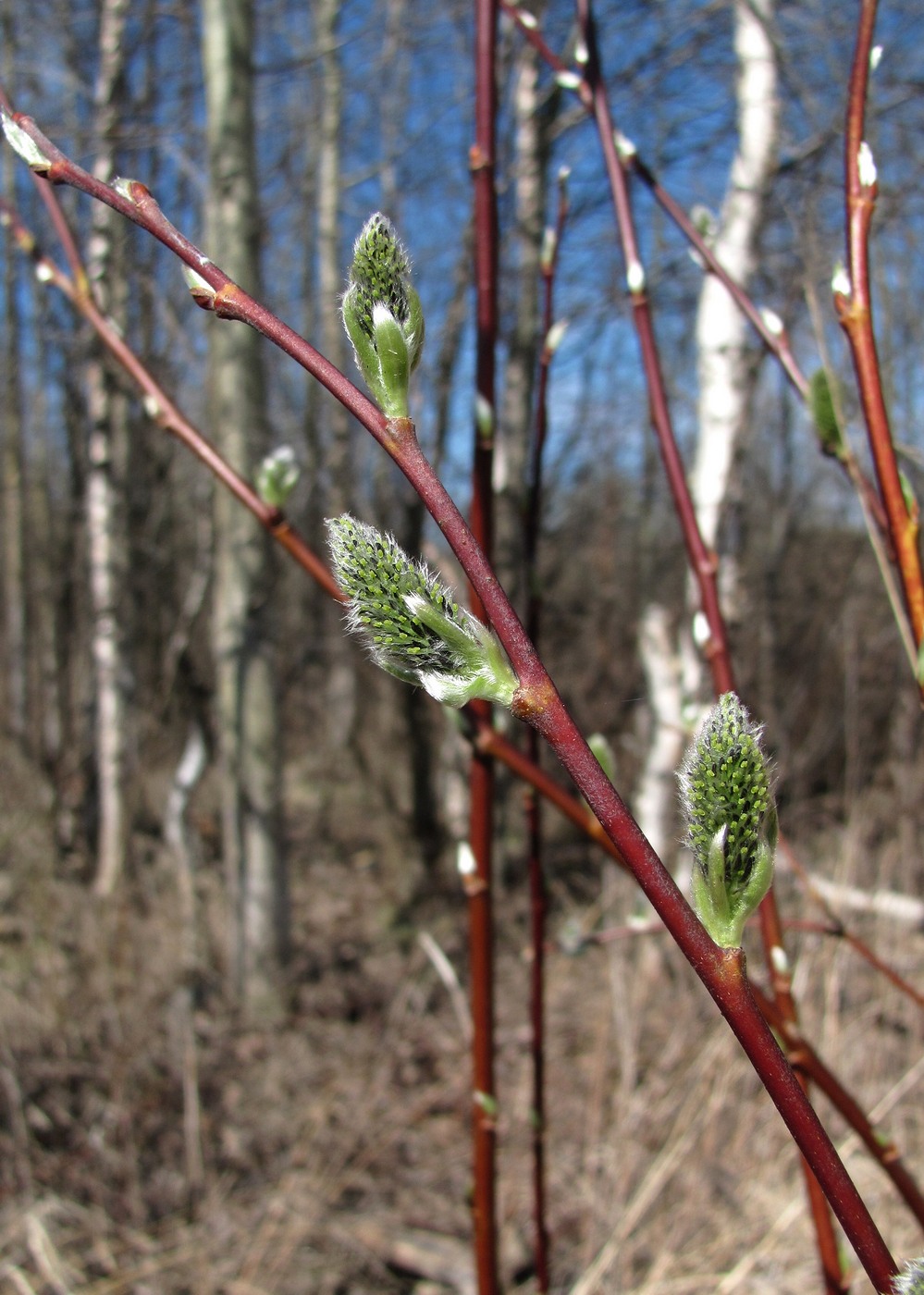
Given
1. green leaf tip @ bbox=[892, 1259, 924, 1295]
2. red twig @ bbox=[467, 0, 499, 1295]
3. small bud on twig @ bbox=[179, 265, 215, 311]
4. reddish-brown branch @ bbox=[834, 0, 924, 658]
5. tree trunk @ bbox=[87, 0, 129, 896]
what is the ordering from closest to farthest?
green leaf tip @ bbox=[892, 1259, 924, 1295], small bud on twig @ bbox=[179, 265, 215, 311], reddish-brown branch @ bbox=[834, 0, 924, 658], red twig @ bbox=[467, 0, 499, 1295], tree trunk @ bbox=[87, 0, 129, 896]

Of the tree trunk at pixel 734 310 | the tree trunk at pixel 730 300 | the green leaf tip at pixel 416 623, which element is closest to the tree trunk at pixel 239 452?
Answer: the tree trunk at pixel 734 310

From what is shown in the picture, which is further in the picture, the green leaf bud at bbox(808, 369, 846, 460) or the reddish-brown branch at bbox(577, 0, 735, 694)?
the reddish-brown branch at bbox(577, 0, 735, 694)

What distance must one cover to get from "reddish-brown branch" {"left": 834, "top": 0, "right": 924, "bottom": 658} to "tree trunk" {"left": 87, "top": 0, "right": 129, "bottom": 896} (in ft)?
14.9

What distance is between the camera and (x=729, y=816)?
44 cm

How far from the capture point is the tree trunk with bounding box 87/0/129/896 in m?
4.93

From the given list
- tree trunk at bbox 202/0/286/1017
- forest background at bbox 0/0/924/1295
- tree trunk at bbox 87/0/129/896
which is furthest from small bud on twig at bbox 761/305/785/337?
tree trunk at bbox 87/0/129/896

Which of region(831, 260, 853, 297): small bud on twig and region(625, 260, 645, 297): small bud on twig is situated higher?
region(625, 260, 645, 297): small bud on twig

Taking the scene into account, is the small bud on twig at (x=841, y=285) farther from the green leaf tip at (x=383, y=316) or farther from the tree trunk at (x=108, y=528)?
the tree trunk at (x=108, y=528)

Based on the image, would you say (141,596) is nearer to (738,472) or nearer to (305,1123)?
(305,1123)

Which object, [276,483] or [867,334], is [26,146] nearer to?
[276,483]

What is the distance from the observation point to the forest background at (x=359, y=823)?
292 cm

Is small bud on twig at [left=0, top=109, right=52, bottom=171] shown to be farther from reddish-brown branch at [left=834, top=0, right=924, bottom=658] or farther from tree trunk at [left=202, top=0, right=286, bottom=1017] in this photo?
tree trunk at [left=202, top=0, right=286, bottom=1017]

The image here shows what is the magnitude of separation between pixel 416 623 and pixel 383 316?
152 millimetres

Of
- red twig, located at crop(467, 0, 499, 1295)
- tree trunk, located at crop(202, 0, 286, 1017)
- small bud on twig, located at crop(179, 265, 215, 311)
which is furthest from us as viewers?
tree trunk, located at crop(202, 0, 286, 1017)
